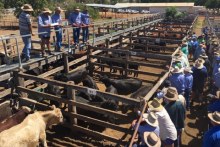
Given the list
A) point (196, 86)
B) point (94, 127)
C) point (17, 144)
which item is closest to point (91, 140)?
point (94, 127)

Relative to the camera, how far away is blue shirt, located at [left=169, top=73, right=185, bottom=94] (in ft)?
26.8

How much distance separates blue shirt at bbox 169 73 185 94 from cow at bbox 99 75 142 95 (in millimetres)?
2746

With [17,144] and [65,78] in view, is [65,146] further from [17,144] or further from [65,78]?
[65,78]

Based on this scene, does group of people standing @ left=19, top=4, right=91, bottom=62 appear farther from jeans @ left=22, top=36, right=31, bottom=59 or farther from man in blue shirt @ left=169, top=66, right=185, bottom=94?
man in blue shirt @ left=169, top=66, right=185, bottom=94

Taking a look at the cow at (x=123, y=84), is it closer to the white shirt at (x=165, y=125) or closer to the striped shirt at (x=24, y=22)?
the striped shirt at (x=24, y=22)

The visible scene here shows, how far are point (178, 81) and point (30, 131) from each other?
4.77 metres

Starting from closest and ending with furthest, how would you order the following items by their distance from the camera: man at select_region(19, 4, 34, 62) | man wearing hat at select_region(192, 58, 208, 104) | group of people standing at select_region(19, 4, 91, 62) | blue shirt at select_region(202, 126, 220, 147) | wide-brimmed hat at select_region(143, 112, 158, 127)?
1. blue shirt at select_region(202, 126, 220, 147)
2. wide-brimmed hat at select_region(143, 112, 158, 127)
3. man at select_region(19, 4, 34, 62)
4. group of people standing at select_region(19, 4, 91, 62)
5. man wearing hat at select_region(192, 58, 208, 104)

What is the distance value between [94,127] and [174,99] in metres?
3.09

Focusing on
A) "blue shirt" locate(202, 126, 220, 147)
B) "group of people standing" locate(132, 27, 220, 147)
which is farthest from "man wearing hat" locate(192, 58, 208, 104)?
"blue shirt" locate(202, 126, 220, 147)

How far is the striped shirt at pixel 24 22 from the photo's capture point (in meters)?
8.80

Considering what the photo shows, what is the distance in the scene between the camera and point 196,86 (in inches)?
385

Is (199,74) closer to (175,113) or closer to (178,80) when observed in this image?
(178,80)

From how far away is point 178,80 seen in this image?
8180mm

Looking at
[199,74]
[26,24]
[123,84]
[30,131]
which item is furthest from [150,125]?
[26,24]
